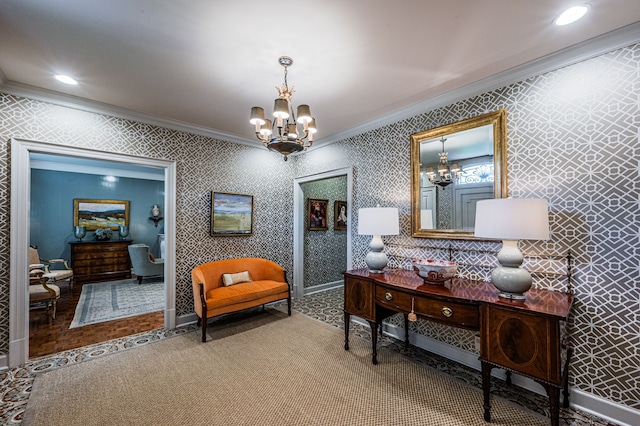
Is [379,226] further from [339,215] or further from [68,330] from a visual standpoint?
Answer: [68,330]

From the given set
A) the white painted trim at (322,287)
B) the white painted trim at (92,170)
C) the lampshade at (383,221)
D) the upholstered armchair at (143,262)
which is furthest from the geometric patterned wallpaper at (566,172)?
the white painted trim at (92,170)

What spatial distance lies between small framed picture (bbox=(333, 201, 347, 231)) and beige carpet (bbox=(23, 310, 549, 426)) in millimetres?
2886

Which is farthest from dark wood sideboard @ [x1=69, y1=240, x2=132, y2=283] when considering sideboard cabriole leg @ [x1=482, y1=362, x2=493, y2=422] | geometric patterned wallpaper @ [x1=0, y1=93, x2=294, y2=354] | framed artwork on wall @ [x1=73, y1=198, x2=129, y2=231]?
sideboard cabriole leg @ [x1=482, y1=362, x2=493, y2=422]

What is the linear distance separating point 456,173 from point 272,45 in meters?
2.12

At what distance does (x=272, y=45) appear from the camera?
200 centimetres

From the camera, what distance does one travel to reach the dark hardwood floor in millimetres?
2975

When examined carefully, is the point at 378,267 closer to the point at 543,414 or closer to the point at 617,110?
the point at 543,414

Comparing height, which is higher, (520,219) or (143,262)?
(520,219)

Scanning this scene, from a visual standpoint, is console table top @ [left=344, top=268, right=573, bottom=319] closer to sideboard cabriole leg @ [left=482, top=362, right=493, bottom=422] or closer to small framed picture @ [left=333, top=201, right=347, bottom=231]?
sideboard cabriole leg @ [left=482, top=362, right=493, bottom=422]

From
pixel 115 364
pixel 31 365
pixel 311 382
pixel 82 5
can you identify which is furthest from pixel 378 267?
pixel 31 365

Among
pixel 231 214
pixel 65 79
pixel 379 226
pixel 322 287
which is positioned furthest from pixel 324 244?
pixel 65 79

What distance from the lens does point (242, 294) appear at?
11.0 feet

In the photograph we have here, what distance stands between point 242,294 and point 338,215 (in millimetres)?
2846

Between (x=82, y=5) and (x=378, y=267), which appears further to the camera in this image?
(x=378, y=267)
